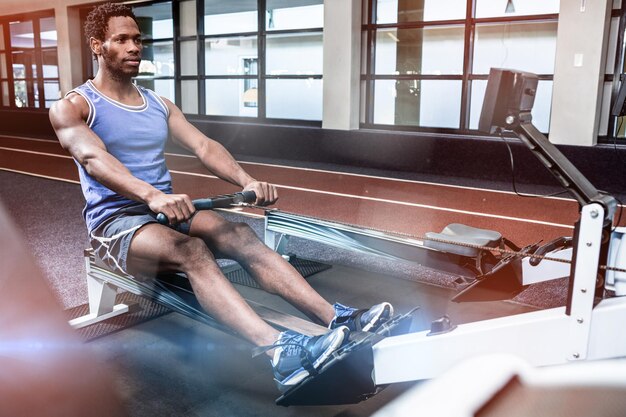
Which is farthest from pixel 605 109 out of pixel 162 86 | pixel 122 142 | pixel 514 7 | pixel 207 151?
pixel 162 86

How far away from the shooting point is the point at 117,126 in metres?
2.34

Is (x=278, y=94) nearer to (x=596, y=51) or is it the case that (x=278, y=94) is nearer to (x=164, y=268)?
(x=596, y=51)

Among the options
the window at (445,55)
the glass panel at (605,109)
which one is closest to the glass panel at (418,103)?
the window at (445,55)

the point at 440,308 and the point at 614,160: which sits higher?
the point at 614,160

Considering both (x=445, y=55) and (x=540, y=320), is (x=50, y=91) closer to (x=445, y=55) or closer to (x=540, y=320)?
(x=445, y=55)

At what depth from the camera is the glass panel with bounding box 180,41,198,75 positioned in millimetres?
10008

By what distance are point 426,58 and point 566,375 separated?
7.55 meters

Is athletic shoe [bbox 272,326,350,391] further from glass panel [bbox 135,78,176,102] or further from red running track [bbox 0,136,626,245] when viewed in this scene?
glass panel [bbox 135,78,176,102]

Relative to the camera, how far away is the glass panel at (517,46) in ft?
22.1

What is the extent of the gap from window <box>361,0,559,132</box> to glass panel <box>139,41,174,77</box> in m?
4.17

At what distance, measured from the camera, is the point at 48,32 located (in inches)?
499

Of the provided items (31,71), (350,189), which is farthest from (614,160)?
(31,71)

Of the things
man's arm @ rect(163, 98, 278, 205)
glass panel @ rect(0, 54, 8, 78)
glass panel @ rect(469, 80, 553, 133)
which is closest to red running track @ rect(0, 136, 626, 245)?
glass panel @ rect(469, 80, 553, 133)

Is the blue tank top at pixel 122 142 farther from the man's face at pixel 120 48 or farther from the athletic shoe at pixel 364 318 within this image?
the athletic shoe at pixel 364 318
